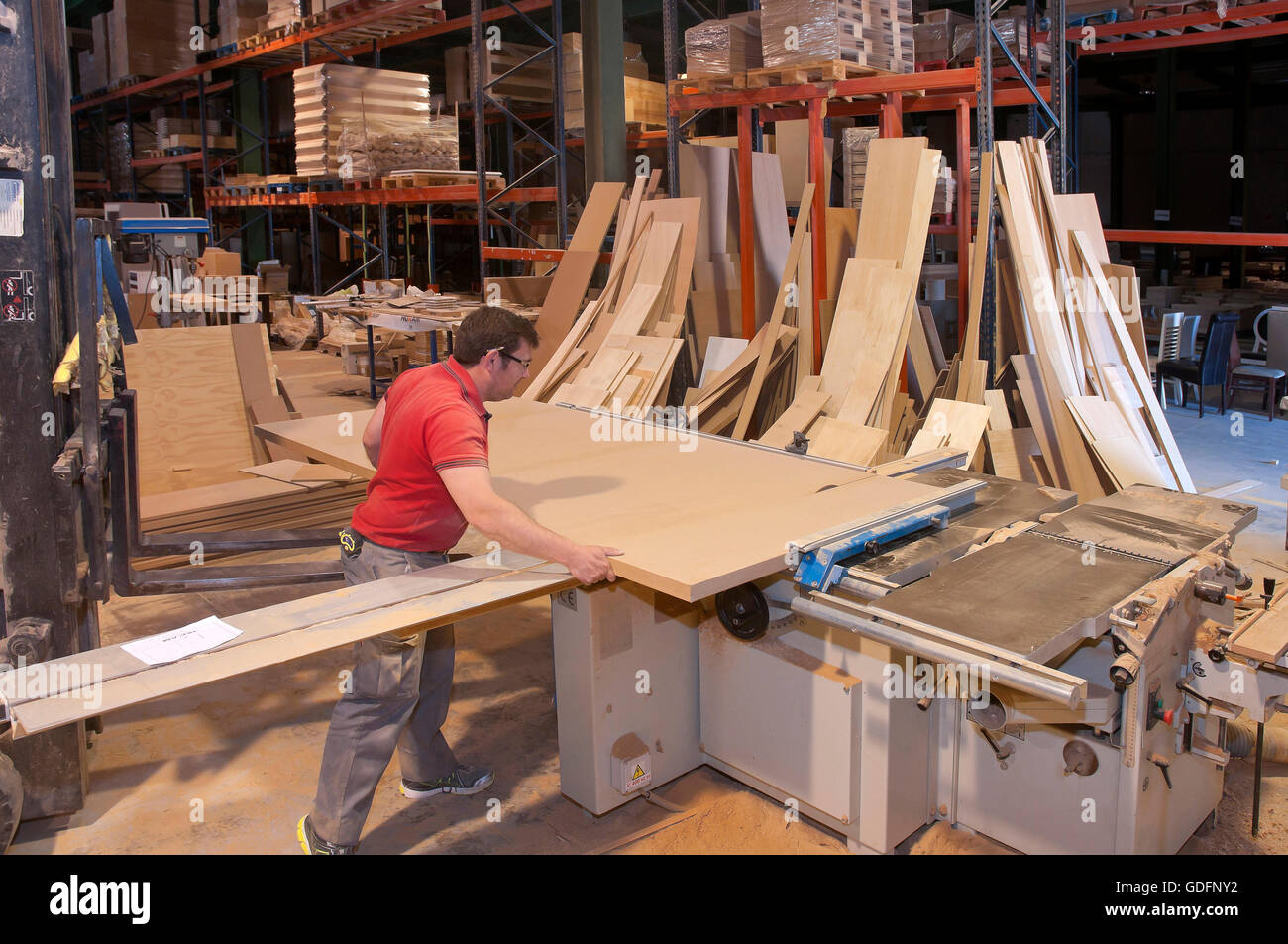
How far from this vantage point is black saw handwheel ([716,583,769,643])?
11.9 feet

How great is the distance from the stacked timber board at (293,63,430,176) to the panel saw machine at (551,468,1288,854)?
10.7 meters

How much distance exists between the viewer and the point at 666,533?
3.30 meters

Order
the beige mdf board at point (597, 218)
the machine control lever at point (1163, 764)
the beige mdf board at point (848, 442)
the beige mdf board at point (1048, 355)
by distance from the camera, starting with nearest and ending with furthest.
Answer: the machine control lever at point (1163, 764) → the beige mdf board at point (848, 442) → the beige mdf board at point (1048, 355) → the beige mdf board at point (597, 218)

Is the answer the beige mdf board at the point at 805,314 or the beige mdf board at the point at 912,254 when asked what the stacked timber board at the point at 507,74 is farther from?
the beige mdf board at the point at 912,254

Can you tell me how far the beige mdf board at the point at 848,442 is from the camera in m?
5.62

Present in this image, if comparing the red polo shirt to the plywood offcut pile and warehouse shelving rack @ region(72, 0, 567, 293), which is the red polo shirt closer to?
the plywood offcut pile

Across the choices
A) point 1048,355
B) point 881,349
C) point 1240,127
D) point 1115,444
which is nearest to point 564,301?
point 881,349

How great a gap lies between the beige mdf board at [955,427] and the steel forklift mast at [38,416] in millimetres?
4038

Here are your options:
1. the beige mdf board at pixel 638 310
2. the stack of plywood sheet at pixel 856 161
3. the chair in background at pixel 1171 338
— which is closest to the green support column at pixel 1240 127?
the chair in background at pixel 1171 338

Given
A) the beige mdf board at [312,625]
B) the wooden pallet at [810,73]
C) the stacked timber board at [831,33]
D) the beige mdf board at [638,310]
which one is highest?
the stacked timber board at [831,33]

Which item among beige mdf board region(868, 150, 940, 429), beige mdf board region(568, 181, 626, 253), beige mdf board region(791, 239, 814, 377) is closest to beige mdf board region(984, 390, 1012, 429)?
beige mdf board region(868, 150, 940, 429)

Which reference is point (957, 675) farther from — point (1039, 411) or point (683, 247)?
point (683, 247)

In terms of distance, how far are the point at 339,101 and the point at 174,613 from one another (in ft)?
29.1

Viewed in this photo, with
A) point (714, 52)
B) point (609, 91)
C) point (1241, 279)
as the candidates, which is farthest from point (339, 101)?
point (1241, 279)
